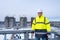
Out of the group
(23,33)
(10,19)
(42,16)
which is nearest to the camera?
(42,16)

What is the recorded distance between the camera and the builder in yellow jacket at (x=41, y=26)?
8.39m

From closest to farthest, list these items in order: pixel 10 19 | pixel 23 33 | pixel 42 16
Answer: pixel 42 16, pixel 23 33, pixel 10 19

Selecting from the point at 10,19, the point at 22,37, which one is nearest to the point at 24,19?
the point at 10,19

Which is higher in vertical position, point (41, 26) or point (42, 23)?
point (42, 23)

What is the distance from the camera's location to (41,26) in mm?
8414

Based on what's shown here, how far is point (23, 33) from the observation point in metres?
8.96

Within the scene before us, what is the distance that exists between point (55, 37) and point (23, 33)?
1.23 m

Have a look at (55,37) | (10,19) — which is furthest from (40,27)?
(10,19)

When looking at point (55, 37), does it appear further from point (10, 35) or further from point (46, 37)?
point (10, 35)

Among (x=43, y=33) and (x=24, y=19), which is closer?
(x=43, y=33)

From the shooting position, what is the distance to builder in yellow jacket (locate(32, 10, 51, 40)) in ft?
27.5

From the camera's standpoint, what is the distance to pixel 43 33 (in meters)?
8.50

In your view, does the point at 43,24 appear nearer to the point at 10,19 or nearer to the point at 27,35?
the point at 27,35

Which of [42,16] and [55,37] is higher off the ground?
[42,16]
